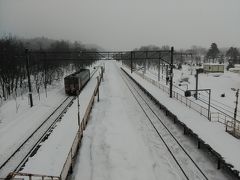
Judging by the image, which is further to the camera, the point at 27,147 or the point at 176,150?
the point at 27,147

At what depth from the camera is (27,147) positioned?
16.8m

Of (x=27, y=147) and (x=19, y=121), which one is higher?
(x=19, y=121)

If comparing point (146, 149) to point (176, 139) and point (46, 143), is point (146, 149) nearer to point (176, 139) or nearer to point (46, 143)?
point (176, 139)

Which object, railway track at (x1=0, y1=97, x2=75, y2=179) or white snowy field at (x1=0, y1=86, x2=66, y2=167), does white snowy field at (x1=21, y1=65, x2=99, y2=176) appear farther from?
white snowy field at (x1=0, y1=86, x2=66, y2=167)

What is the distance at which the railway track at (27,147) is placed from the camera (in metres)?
14.1

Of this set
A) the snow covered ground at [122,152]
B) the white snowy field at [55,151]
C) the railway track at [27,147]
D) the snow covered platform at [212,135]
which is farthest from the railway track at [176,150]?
the railway track at [27,147]

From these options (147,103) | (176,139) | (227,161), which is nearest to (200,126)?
(176,139)

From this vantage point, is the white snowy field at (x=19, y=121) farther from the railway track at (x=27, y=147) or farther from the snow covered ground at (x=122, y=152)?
the snow covered ground at (x=122, y=152)

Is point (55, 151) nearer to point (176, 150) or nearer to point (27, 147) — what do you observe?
point (27, 147)

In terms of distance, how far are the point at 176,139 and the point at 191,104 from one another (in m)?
8.69

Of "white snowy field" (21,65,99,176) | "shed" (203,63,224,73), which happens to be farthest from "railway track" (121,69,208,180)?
"shed" (203,63,224,73)

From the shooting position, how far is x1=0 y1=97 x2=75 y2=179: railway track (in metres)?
14.1

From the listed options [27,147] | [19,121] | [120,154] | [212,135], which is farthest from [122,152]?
[19,121]

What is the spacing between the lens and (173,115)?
22109mm
